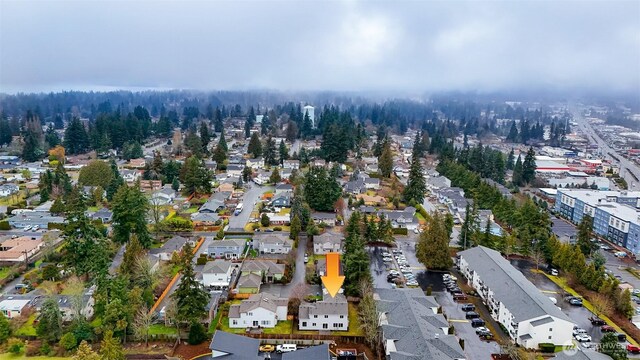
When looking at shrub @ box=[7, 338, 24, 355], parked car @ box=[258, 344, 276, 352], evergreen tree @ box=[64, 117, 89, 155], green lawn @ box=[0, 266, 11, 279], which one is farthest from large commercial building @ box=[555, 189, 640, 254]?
evergreen tree @ box=[64, 117, 89, 155]

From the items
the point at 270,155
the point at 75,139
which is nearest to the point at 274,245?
the point at 270,155

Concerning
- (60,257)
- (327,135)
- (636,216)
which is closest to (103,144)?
(327,135)

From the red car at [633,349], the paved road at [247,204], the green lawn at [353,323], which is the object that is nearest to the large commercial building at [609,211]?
the red car at [633,349]

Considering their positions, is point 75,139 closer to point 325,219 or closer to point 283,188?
point 283,188

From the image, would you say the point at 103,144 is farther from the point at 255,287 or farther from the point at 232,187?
the point at 255,287

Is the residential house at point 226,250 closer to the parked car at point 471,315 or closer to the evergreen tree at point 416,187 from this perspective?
the parked car at point 471,315

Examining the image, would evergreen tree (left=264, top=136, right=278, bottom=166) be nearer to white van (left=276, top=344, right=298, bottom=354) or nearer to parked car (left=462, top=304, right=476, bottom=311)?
parked car (left=462, top=304, right=476, bottom=311)
